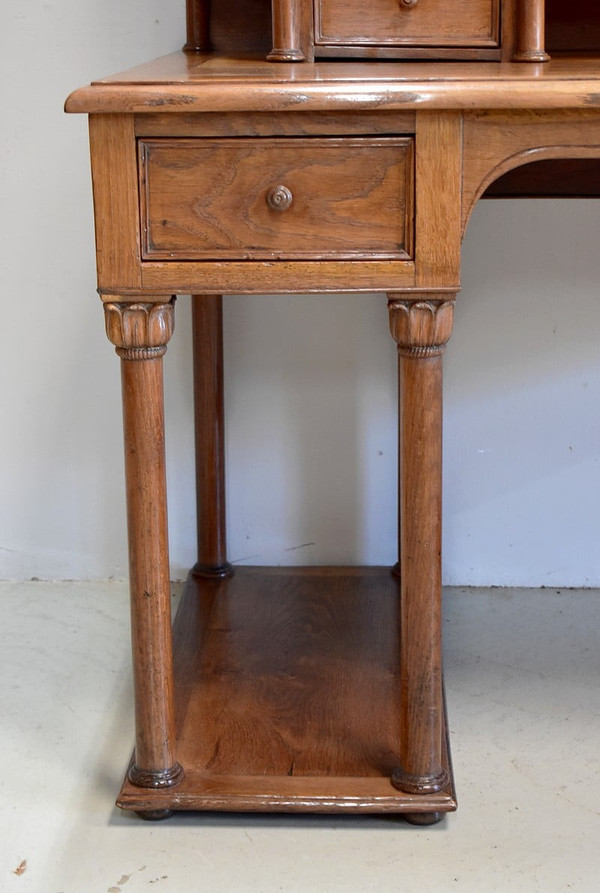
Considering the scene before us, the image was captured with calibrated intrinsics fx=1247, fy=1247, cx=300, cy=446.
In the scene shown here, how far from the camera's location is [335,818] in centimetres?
162

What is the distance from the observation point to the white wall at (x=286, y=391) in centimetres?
219

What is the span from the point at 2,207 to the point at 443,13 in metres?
0.92

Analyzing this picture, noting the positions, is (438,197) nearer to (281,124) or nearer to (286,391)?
(281,124)

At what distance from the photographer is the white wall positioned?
219 centimetres

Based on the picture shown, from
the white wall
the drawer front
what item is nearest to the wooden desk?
the drawer front

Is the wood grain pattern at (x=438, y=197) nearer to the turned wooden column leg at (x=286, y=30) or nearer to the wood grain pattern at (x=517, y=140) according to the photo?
the wood grain pattern at (x=517, y=140)

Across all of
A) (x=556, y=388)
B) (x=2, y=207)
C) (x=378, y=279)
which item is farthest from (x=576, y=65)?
(x=2, y=207)

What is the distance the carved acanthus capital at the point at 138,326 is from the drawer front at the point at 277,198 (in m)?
0.07

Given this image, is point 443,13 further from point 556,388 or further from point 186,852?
point 186,852

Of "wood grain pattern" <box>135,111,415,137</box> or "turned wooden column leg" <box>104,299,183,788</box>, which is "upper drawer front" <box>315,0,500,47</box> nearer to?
"wood grain pattern" <box>135,111,415,137</box>

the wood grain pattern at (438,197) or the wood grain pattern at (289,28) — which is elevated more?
the wood grain pattern at (289,28)

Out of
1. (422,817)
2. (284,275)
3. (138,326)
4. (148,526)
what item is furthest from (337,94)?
(422,817)

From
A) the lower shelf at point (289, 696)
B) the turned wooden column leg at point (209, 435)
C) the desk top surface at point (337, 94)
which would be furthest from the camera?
the turned wooden column leg at point (209, 435)

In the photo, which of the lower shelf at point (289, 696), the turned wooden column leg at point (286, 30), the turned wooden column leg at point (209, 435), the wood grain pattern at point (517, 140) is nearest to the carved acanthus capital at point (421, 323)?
the wood grain pattern at point (517, 140)
